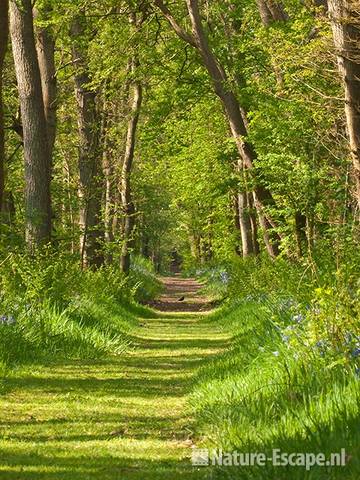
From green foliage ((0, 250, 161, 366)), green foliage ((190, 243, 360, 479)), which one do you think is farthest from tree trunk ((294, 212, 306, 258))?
green foliage ((190, 243, 360, 479))

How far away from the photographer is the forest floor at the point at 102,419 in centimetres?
555

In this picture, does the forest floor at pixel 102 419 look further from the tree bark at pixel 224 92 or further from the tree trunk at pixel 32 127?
the tree bark at pixel 224 92

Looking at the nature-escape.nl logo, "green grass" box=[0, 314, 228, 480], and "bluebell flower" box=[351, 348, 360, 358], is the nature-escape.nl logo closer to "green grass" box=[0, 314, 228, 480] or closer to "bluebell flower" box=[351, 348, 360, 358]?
"green grass" box=[0, 314, 228, 480]

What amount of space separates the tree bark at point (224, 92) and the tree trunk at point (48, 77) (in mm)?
2515

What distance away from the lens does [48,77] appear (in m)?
16.9

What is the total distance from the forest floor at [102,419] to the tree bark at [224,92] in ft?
19.4

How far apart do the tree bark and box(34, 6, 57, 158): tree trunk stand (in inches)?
99.0

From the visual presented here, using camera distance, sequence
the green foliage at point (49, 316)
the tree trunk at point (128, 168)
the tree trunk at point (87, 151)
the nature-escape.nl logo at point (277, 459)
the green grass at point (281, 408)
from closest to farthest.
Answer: the nature-escape.nl logo at point (277, 459)
the green grass at point (281, 408)
the green foliage at point (49, 316)
the tree trunk at point (87, 151)
the tree trunk at point (128, 168)

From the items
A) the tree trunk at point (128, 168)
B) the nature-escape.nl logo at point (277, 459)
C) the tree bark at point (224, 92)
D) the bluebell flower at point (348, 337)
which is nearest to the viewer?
the nature-escape.nl logo at point (277, 459)

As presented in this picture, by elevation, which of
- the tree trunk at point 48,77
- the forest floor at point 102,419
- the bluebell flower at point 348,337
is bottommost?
the forest floor at point 102,419

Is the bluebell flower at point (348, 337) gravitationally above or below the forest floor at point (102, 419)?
above

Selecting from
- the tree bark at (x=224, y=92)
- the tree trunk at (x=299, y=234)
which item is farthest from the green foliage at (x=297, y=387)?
the tree bark at (x=224, y=92)

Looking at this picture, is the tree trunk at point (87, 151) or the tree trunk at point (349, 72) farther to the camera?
the tree trunk at point (87, 151)

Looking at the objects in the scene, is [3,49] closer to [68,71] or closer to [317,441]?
[317,441]
